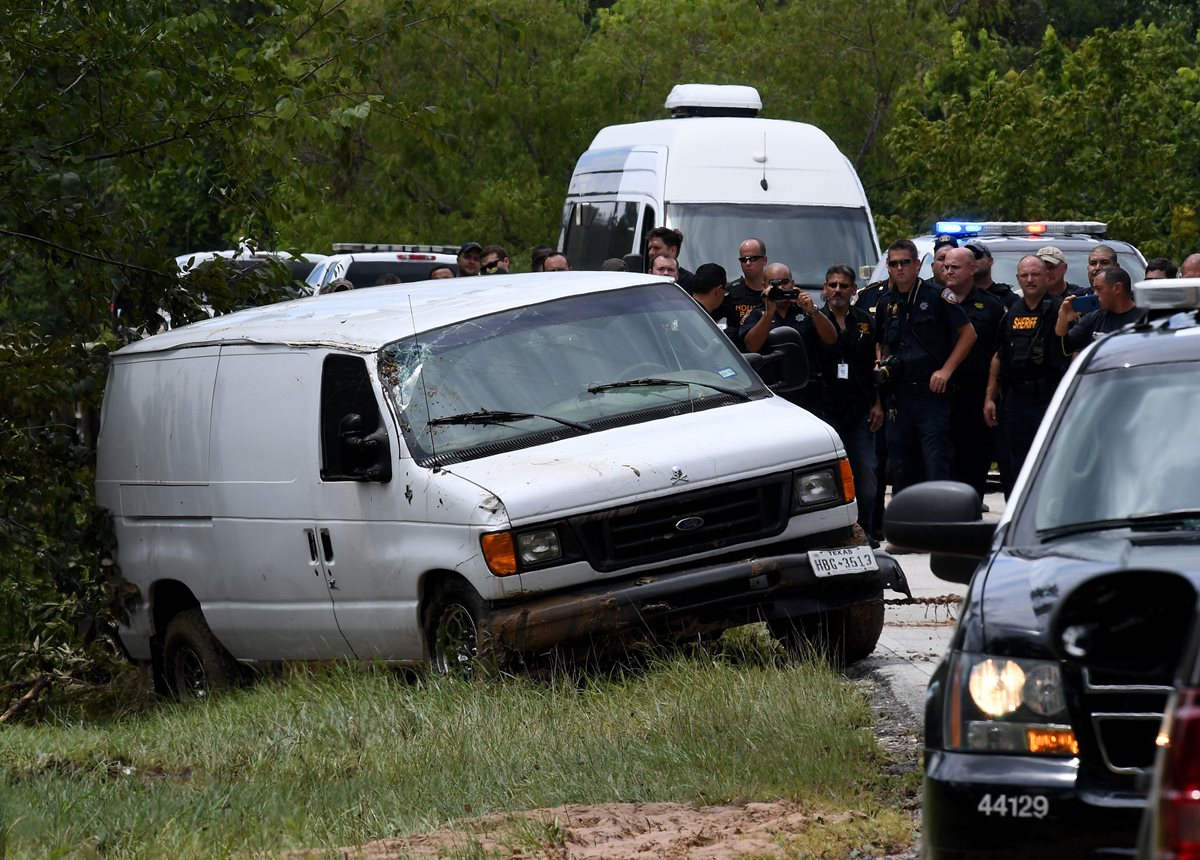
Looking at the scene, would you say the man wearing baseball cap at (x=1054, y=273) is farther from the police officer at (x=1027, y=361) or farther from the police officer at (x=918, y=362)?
the police officer at (x=918, y=362)

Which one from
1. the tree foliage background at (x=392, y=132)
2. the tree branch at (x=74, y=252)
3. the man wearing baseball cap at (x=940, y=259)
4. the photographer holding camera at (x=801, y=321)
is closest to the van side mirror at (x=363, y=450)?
the tree foliage background at (x=392, y=132)

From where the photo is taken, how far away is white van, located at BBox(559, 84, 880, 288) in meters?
17.6

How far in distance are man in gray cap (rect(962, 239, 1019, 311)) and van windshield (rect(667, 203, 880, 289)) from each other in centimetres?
404

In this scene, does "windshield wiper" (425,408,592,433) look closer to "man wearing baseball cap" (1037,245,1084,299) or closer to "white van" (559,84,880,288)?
"man wearing baseball cap" (1037,245,1084,299)

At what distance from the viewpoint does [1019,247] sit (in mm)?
16328

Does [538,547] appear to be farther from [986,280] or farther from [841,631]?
[986,280]

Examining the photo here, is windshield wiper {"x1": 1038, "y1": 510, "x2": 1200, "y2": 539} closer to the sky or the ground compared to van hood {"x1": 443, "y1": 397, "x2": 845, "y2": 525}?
closer to the sky

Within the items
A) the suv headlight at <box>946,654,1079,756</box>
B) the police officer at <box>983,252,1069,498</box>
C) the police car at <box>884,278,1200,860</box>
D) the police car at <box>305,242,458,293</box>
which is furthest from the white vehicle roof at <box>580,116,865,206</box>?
the suv headlight at <box>946,654,1079,756</box>

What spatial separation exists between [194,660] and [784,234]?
8.46 m

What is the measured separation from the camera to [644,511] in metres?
8.42

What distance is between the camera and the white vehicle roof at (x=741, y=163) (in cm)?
1773

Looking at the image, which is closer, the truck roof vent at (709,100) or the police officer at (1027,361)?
the police officer at (1027,361)

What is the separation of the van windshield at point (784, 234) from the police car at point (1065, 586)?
12.0 meters

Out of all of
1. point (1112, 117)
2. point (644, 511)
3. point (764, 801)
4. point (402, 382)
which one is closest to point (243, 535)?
point (402, 382)
